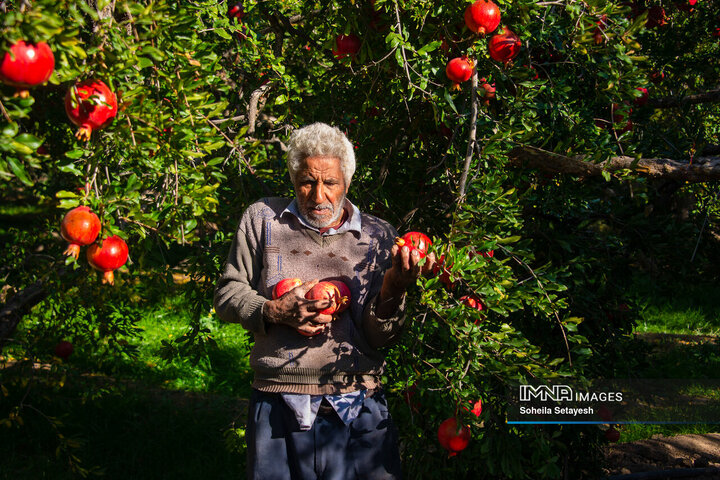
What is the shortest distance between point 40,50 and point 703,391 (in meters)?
4.87

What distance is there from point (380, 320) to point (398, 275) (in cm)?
19

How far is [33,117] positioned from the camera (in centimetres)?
274

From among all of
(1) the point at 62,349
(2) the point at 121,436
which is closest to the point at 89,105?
(1) the point at 62,349

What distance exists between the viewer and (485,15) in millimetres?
2020

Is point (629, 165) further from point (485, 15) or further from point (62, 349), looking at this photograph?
point (62, 349)

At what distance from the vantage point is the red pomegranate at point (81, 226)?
146cm

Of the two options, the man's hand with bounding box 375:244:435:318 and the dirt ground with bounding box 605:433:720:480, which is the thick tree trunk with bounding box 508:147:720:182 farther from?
the dirt ground with bounding box 605:433:720:480

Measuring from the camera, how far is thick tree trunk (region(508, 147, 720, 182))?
225cm

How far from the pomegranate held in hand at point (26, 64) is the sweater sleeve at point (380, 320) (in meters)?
1.08

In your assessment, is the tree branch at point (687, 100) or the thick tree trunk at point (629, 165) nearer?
the thick tree trunk at point (629, 165)

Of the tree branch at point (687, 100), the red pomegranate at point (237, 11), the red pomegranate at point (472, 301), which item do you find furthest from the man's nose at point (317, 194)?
the tree branch at point (687, 100)

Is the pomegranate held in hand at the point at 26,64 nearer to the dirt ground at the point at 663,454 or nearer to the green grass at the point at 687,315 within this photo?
the dirt ground at the point at 663,454

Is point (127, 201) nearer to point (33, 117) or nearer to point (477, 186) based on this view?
point (477, 186)

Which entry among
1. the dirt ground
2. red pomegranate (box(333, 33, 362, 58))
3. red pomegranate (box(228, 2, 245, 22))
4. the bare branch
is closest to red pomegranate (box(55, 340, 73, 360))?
red pomegranate (box(228, 2, 245, 22))
